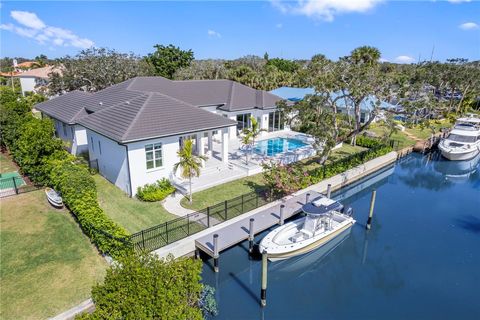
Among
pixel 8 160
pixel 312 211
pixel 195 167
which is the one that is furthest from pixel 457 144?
pixel 8 160

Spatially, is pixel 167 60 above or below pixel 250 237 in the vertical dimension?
above

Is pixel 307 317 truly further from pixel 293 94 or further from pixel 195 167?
pixel 293 94

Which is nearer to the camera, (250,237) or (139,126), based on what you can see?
(250,237)

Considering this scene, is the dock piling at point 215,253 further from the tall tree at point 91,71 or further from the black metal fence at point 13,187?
the tall tree at point 91,71

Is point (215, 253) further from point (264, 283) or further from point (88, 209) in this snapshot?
point (88, 209)

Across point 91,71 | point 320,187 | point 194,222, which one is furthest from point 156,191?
point 91,71

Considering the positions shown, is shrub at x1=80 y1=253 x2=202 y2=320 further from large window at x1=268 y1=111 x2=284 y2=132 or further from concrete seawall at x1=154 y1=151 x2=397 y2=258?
large window at x1=268 y1=111 x2=284 y2=132
